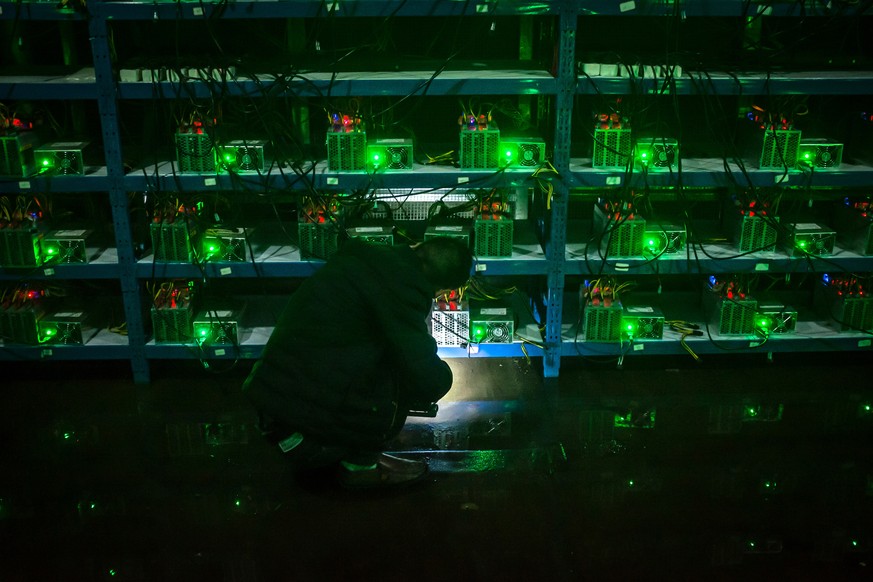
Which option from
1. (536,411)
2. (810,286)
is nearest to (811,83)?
(810,286)

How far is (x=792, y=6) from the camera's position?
4.16m

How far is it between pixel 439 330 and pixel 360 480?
45.9 inches

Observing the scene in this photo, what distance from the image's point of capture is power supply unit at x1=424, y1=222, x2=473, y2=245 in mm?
4473

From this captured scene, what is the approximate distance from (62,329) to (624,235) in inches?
119

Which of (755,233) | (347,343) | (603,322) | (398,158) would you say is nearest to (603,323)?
(603,322)

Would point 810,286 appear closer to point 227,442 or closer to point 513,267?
point 513,267

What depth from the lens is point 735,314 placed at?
4672mm

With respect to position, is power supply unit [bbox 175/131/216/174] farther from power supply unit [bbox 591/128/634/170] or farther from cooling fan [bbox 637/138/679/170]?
cooling fan [bbox 637/138/679/170]

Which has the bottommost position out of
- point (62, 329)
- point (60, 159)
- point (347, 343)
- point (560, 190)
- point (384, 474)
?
point (384, 474)

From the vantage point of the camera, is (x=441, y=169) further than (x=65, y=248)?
No

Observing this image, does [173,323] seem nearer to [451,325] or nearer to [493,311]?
[451,325]

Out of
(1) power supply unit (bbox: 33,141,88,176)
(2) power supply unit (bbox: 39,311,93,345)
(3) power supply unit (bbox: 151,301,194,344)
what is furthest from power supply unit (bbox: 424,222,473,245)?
(2) power supply unit (bbox: 39,311,93,345)

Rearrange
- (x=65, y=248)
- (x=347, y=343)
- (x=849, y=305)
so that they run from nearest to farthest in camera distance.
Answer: (x=347, y=343) → (x=65, y=248) → (x=849, y=305)

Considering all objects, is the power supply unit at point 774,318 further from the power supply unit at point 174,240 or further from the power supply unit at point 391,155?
the power supply unit at point 174,240
